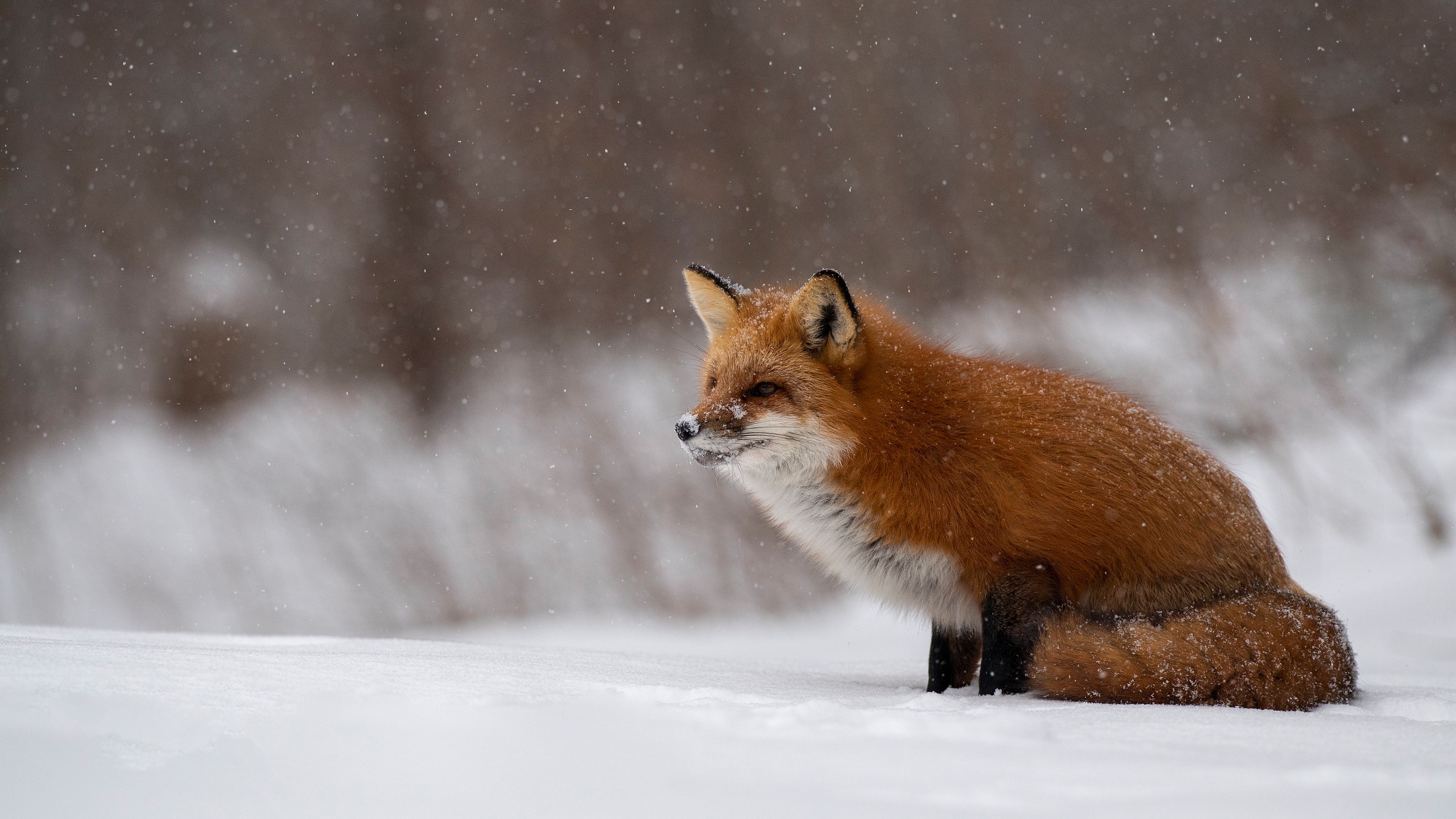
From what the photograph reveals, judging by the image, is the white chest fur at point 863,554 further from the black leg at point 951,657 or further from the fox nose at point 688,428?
the fox nose at point 688,428

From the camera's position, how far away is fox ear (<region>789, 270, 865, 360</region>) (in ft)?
8.18

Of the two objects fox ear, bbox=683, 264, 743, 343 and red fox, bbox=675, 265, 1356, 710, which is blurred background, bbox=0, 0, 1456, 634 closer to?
fox ear, bbox=683, 264, 743, 343

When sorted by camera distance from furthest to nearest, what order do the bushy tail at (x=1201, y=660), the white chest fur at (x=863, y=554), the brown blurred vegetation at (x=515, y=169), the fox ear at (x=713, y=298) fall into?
the brown blurred vegetation at (x=515, y=169) < the fox ear at (x=713, y=298) < the white chest fur at (x=863, y=554) < the bushy tail at (x=1201, y=660)

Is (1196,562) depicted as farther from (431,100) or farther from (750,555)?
(431,100)

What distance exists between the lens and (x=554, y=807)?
1260mm

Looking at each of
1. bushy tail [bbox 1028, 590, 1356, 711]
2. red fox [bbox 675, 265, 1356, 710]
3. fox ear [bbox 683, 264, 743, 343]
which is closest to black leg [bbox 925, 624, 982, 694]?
red fox [bbox 675, 265, 1356, 710]

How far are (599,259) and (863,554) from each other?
17.9 feet

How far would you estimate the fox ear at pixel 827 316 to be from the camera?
8.18 ft

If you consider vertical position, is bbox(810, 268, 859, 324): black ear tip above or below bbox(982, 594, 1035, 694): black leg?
above

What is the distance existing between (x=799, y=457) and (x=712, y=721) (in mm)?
1060

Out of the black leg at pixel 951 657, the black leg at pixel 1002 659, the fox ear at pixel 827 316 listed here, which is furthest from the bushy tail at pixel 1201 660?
the fox ear at pixel 827 316

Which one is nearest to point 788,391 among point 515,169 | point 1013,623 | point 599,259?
point 1013,623

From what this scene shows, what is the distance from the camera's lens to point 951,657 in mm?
2650

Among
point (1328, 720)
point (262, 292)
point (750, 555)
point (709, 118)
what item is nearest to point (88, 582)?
point (262, 292)
